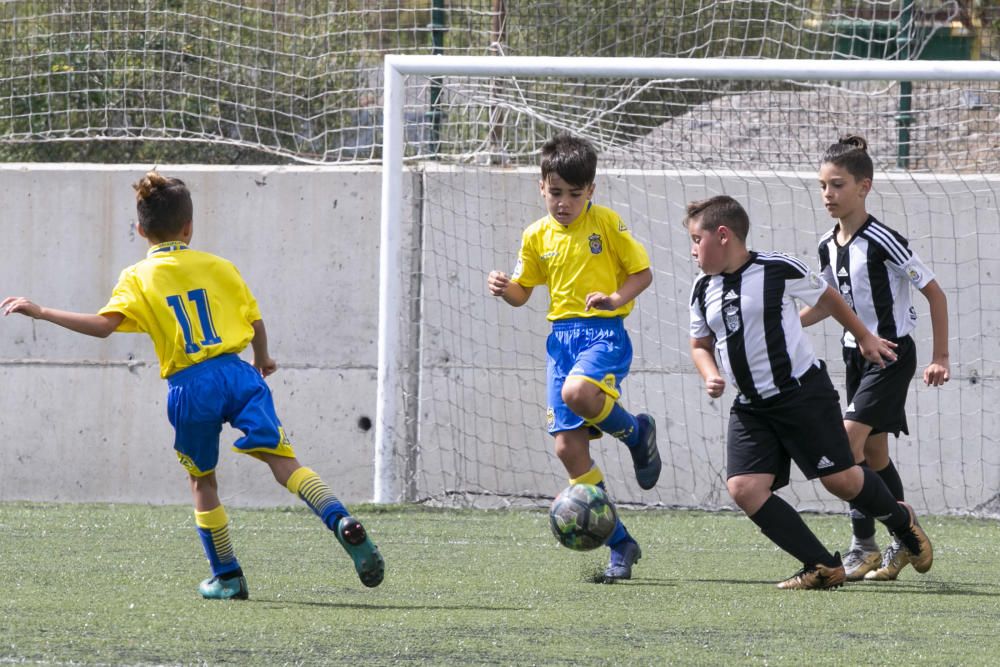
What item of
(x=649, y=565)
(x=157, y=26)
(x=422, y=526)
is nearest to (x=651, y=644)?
(x=649, y=565)

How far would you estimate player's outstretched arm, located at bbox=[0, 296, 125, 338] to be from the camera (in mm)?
4301

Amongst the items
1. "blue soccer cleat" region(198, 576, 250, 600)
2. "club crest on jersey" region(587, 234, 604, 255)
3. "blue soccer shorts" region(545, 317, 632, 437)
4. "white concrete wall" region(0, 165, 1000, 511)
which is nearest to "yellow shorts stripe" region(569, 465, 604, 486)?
"blue soccer shorts" region(545, 317, 632, 437)

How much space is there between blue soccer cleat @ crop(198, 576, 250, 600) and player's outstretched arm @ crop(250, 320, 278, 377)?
0.72 metres

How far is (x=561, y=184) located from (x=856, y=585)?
1.86m

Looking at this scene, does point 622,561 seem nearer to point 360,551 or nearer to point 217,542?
point 360,551

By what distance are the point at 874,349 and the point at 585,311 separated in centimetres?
112

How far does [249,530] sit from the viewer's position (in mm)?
6641

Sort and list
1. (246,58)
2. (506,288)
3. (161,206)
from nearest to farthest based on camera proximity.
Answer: (161,206)
(506,288)
(246,58)

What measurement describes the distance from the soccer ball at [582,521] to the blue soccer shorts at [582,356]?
54 centimetres

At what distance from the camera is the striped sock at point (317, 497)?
437 centimetres

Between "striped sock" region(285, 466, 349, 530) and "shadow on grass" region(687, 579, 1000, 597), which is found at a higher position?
"striped sock" region(285, 466, 349, 530)

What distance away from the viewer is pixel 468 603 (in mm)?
4465

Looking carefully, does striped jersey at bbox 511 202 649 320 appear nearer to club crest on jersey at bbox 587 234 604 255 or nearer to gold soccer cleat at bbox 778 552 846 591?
club crest on jersey at bbox 587 234 604 255

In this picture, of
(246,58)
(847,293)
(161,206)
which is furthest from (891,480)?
(246,58)
